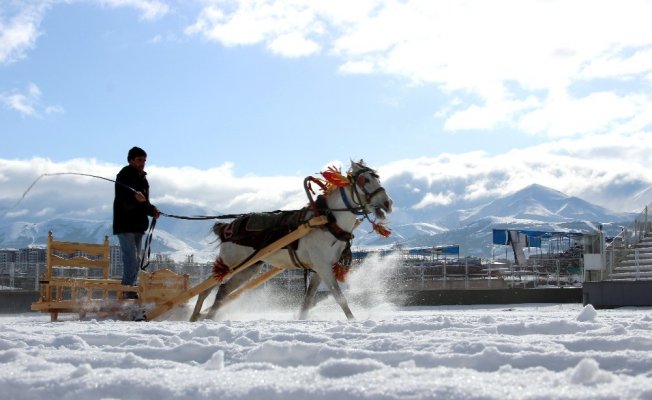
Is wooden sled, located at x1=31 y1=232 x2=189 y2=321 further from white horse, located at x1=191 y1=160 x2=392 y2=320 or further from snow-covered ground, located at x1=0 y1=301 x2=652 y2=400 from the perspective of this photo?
snow-covered ground, located at x1=0 y1=301 x2=652 y2=400

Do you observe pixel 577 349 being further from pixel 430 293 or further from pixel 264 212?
pixel 430 293

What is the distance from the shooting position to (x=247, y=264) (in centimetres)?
956

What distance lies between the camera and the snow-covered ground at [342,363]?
Result: 3.30 meters

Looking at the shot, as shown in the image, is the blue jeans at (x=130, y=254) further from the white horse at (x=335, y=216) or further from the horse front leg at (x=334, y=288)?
the horse front leg at (x=334, y=288)

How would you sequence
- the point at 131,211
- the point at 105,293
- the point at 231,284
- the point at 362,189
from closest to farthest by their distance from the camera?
the point at 362,189 < the point at 231,284 < the point at 131,211 < the point at 105,293

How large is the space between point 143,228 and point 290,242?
2.13 meters

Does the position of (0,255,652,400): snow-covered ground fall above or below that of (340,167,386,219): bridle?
below

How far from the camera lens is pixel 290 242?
9.21m

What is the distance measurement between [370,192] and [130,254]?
317cm

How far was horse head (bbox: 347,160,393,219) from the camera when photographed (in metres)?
8.91

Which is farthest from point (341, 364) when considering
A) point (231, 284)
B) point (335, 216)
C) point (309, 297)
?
point (231, 284)

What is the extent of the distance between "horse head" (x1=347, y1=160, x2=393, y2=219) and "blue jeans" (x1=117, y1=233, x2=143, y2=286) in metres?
2.88

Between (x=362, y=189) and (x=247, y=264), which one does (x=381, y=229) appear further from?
(x=247, y=264)

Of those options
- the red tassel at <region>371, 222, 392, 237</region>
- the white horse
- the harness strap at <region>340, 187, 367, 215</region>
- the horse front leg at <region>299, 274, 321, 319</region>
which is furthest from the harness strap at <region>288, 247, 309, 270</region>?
the red tassel at <region>371, 222, 392, 237</region>
